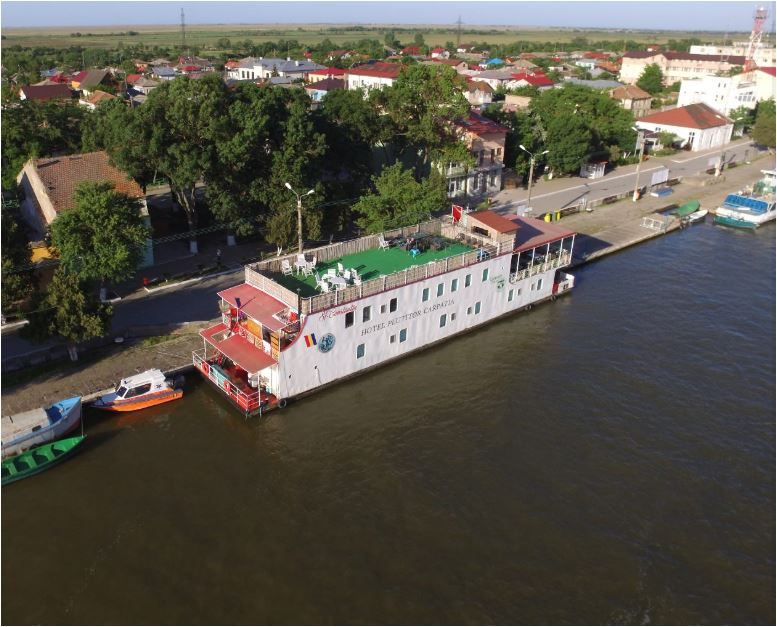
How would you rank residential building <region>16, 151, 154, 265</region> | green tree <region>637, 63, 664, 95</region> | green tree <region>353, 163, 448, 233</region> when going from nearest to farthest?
residential building <region>16, 151, 154, 265</region>
green tree <region>353, 163, 448, 233</region>
green tree <region>637, 63, 664, 95</region>

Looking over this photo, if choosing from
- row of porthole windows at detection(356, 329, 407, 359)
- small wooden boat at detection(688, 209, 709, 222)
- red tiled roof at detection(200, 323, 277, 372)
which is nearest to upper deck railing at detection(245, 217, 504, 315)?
red tiled roof at detection(200, 323, 277, 372)

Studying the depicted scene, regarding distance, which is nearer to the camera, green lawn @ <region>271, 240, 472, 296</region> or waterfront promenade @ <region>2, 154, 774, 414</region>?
waterfront promenade @ <region>2, 154, 774, 414</region>

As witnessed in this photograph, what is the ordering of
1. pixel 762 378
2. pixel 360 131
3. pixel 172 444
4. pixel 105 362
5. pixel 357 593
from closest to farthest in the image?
pixel 357 593 → pixel 172 444 → pixel 105 362 → pixel 762 378 → pixel 360 131

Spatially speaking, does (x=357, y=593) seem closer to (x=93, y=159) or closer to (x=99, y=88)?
(x=93, y=159)

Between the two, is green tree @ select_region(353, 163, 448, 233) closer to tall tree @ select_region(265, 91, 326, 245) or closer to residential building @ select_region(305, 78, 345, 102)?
tall tree @ select_region(265, 91, 326, 245)

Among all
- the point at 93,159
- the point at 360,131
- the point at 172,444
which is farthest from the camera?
the point at 360,131

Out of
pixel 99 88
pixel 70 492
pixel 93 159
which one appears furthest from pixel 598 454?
pixel 99 88

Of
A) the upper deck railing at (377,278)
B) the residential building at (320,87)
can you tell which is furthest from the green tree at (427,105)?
the residential building at (320,87)
